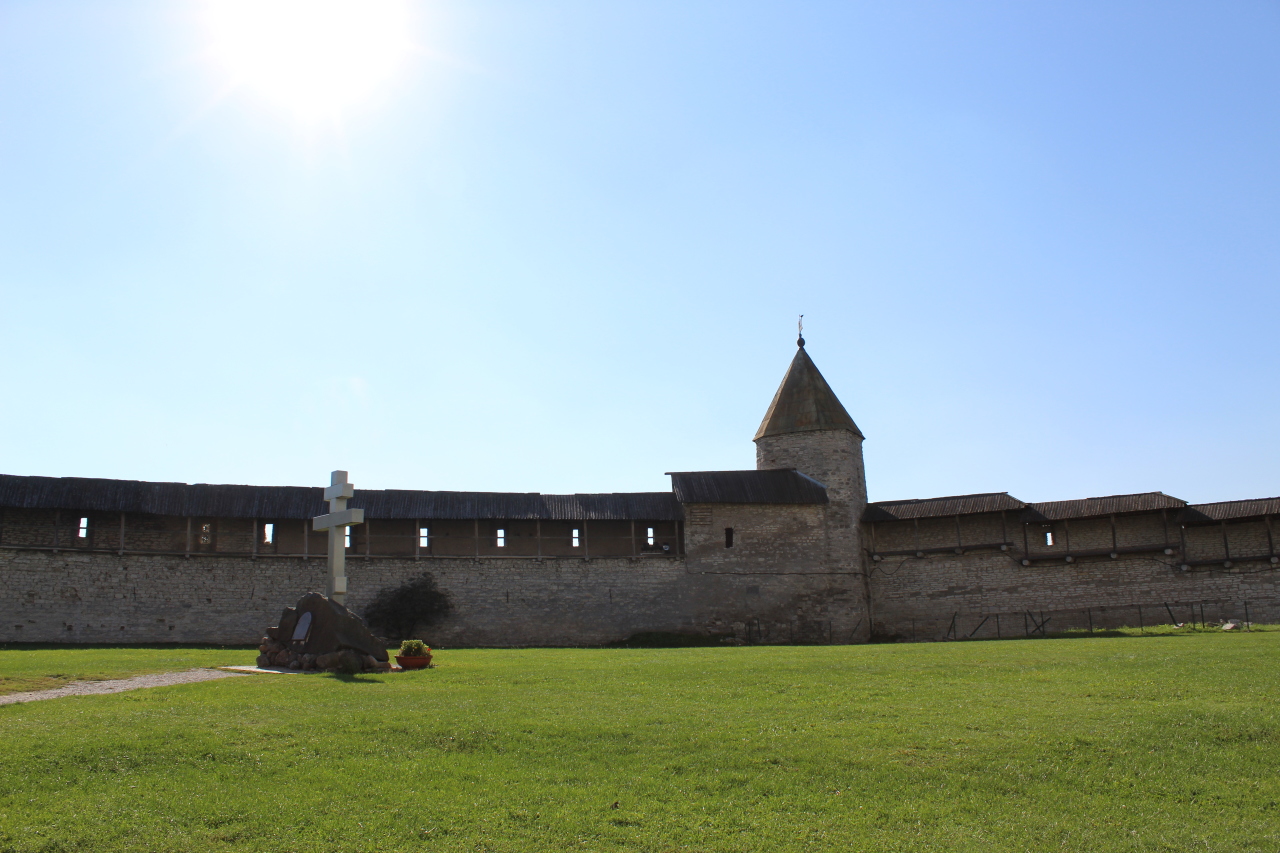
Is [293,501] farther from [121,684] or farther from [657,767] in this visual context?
[657,767]

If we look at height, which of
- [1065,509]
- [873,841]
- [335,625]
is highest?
[1065,509]

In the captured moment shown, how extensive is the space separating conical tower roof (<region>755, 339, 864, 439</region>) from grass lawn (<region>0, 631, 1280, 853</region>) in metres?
20.2

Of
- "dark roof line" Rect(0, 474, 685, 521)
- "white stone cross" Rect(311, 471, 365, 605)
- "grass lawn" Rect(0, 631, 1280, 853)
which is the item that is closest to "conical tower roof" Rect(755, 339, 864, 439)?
"dark roof line" Rect(0, 474, 685, 521)

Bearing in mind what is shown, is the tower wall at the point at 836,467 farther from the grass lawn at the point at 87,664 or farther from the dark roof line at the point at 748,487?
the grass lawn at the point at 87,664

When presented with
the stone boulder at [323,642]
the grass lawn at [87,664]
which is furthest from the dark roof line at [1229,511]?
the grass lawn at [87,664]

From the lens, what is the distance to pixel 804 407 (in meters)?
32.3

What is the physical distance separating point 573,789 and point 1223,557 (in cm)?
2604

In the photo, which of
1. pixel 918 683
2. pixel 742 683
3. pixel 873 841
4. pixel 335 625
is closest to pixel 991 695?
pixel 918 683

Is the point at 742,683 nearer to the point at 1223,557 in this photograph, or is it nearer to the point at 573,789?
the point at 573,789

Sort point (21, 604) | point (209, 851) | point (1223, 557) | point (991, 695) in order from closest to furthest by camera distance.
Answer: point (209, 851), point (991, 695), point (21, 604), point (1223, 557)

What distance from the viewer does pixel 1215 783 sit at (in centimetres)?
729

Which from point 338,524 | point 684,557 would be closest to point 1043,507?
point 684,557

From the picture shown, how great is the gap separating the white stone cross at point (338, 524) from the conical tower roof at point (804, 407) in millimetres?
18202

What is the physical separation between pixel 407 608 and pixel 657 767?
21024 millimetres
